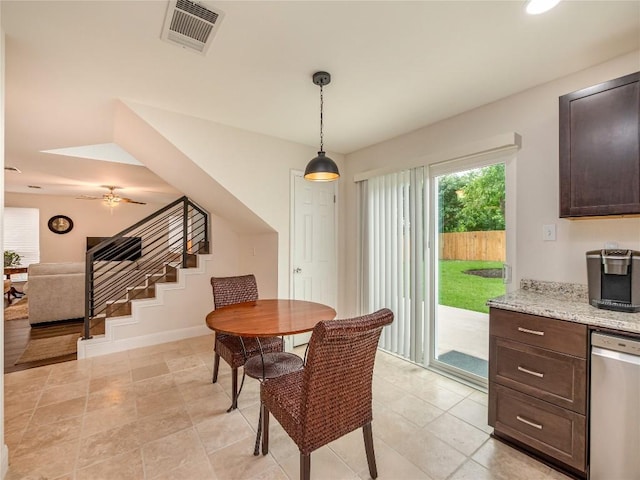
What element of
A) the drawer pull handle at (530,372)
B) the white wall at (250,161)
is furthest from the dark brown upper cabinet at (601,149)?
the white wall at (250,161)

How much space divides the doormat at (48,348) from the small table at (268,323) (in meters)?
2.59

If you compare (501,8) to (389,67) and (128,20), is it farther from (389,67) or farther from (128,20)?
(128,20)

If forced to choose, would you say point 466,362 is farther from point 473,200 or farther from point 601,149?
point 601,149

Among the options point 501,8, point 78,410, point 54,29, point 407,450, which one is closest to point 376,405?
point 407,450

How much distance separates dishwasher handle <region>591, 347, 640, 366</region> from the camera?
1.43 m

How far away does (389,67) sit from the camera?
205 cm

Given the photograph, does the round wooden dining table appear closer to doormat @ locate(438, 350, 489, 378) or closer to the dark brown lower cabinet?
the dark brown lower cabinet

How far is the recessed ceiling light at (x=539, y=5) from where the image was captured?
1.46 m

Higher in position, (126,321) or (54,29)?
(54,29)

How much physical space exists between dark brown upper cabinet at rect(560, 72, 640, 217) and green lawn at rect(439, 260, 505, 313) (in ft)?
2.89

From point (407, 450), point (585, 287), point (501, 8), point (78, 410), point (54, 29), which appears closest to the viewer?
point (501, 8)

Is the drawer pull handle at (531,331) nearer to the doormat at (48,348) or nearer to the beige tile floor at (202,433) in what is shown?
the beige tile floor at (202,433)

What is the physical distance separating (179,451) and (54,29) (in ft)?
8.67

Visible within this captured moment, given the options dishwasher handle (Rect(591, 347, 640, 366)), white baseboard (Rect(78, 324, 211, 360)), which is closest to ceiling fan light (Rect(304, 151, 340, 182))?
dishwasher handle (Rect(591, 347, 640, 366))
